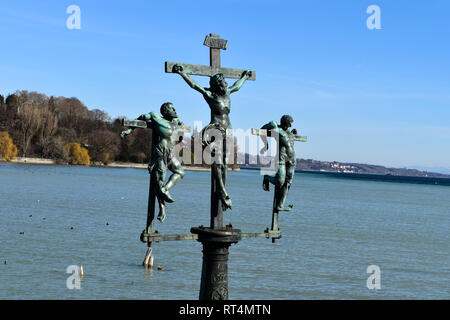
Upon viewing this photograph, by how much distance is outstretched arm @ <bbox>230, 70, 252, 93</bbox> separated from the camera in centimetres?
945

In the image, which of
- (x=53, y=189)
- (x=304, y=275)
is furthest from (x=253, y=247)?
(x=53, y=189)

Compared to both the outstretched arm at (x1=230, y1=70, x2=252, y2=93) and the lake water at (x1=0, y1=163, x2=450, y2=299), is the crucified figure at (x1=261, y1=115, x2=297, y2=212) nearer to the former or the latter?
the outstretched arm at (x1=230, y1=70, x2=252, y2=93)

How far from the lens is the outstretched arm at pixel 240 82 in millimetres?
9445

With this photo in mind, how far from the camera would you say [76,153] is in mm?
170125

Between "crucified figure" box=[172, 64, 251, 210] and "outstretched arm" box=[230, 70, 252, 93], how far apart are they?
150 mm

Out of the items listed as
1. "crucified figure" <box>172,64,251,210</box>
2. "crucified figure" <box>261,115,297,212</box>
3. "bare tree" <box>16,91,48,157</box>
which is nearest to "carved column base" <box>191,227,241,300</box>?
"crucified figure" <box>172,64,251,210</box>

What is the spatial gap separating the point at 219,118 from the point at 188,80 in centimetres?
72

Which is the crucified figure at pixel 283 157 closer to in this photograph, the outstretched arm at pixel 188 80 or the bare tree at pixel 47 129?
the outstretched arm at pixel 188 80

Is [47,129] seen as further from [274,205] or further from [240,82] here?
[240,82]

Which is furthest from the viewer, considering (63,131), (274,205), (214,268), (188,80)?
(63,131)

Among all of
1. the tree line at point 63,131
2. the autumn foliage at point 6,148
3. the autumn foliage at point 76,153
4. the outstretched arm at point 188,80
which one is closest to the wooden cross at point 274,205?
the outstretched arm at point 188,80

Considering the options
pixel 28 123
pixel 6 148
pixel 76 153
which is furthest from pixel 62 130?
pixel 6 148

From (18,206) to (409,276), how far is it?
3961cm
